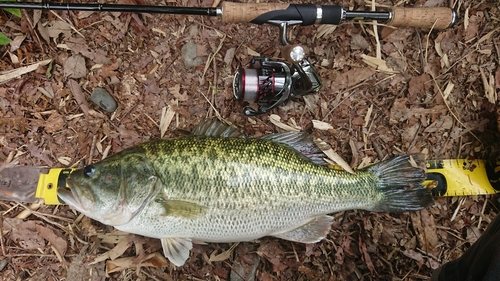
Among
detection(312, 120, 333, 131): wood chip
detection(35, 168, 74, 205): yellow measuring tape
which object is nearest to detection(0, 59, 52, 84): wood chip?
detection(35, 168, 74, 205): yellow measuring tape

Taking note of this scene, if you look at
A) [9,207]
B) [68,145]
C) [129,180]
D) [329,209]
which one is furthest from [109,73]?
[329,209]

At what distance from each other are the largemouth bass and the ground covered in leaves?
1.32 feet

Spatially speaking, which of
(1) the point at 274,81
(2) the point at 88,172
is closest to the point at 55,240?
(2) the point at 88,172

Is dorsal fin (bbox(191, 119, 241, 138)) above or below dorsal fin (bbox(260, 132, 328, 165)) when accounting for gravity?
above

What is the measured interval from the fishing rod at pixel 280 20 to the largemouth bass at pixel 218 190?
37cm

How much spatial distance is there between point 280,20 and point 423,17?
1.24m

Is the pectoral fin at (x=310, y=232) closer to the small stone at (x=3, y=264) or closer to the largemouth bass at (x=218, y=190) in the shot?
the largemouth bass at (x=218, y=190)

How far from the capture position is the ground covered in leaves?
10.8ft

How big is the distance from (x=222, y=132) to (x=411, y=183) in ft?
5.26

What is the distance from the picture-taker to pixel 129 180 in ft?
8.84

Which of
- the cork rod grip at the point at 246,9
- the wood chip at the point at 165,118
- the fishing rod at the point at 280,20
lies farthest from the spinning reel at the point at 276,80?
the wood chip at the point at 165,118

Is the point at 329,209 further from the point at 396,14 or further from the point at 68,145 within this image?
the point at 68,145

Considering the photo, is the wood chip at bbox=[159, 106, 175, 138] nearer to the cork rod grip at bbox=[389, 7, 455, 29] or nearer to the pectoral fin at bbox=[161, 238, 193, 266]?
the pectoral fin at bbox=[161, 238, 193, 266]

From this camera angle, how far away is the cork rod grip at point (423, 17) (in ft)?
10.5
